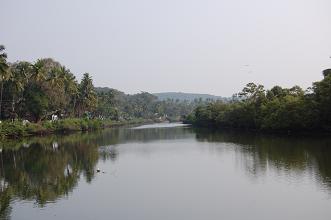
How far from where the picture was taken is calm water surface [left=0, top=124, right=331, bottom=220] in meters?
20.5

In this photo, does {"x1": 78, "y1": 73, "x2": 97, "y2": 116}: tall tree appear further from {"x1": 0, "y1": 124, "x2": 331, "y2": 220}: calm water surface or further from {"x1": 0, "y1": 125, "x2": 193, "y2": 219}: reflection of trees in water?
{"x1": 0, "y1": 124, "x2": 331, "y2": 220}: calm water surface

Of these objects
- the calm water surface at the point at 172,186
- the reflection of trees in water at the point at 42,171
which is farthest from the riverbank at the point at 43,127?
the calm water surface at the point at 172,186

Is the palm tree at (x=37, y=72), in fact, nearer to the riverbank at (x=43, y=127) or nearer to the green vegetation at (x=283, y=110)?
the riverbank at (x=43, y=127)

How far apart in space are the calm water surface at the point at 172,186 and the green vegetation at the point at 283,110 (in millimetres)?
14170

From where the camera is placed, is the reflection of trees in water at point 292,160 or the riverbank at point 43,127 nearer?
the reflection of trees in water at point 292,160

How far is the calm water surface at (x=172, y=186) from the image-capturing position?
20.5 metres

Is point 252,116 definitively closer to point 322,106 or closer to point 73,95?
point 322,106

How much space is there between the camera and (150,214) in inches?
798

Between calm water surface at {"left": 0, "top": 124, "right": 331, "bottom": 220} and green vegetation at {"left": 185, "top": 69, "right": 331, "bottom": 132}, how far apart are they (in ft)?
46.5

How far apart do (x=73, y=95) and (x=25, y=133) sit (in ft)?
89.1

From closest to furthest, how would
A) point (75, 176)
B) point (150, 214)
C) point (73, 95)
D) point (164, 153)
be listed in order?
1. point (150, 214)
2. point (75, 176)
3. point (164, 153)
4. point (73, 95)

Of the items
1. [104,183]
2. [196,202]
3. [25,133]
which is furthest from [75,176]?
[25,133]

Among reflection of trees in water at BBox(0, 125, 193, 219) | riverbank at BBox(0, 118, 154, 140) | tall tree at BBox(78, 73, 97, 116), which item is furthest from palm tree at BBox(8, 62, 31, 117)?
tall tree at BBox(78, 73, 97, 116)

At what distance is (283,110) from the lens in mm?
63844
